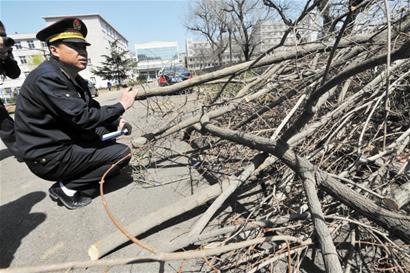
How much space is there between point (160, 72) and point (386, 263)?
2616mm

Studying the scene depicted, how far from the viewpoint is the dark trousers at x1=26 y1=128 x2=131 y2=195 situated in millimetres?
2170

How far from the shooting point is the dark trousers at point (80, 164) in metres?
2.17

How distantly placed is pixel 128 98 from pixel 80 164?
2.38 ft

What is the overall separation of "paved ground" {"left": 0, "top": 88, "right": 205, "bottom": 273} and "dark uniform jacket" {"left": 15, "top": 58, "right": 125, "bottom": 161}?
21.8 inches

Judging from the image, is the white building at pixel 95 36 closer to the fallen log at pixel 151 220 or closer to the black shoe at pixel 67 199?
the black shoe at pixel 67 199

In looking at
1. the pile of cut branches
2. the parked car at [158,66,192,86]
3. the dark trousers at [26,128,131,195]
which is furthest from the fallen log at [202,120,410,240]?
the parked car at [158,66,192,86]

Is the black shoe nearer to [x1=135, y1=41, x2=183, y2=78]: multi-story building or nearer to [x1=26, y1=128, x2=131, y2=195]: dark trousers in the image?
[x1=26, y1=128, x2=131, y2=195]: dark trousers

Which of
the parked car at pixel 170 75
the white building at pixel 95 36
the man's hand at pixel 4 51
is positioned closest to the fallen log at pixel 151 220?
the parked car at pixel 170 75

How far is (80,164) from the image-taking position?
2.30 meters

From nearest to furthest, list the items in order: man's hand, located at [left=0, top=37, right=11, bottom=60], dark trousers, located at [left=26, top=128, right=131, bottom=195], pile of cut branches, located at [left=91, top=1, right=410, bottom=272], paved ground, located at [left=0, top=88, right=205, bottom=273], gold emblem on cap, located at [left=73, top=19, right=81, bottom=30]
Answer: pile of cut branches, located at [left=91, top=1, right=410, bottom=272] < paved ground, located at [left=0, top=88, right=205, bottom=273] < dark trousers, located at [left=26, top=128, right=131, bottom=195] < gold emblem on cap, located at [left=73, top=19, right=81, bottom=30] < man's hand, located at [left=0, top=37, right=11, bottom=60]

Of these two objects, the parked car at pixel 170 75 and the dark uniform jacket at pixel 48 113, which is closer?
the dark uniform jacket at pixel 48 113

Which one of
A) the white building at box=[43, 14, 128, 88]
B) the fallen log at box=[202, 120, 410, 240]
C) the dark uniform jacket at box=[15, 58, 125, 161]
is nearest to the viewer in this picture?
the fallen log at box=[202, 120, 410, 240]

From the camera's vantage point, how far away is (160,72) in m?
3.05

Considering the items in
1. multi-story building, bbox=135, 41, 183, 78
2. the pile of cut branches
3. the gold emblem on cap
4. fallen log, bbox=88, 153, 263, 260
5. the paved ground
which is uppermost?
the gold emblem on cap
